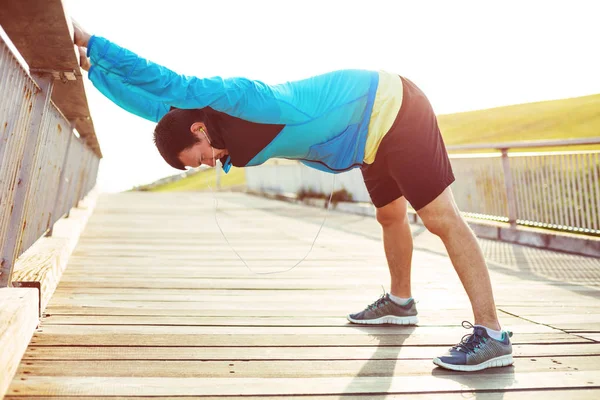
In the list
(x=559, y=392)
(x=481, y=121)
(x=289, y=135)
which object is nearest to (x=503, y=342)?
(x=559, y=392)

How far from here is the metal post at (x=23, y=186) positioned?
9.71 ft

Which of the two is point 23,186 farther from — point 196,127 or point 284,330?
point 284,330

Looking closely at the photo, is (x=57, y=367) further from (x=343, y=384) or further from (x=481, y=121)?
(x=481, y=121)

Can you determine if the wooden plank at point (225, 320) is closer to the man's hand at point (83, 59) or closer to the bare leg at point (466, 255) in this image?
the bare leg at point (466, 255)

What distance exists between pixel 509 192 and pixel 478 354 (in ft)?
17.9

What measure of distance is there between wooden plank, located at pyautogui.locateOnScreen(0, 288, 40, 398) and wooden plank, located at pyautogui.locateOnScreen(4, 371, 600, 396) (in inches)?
3.7

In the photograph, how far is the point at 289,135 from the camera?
275 centimetres

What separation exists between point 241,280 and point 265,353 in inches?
74.8

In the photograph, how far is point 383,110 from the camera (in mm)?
2896

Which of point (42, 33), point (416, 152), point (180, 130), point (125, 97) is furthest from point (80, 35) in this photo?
point (416, 152)

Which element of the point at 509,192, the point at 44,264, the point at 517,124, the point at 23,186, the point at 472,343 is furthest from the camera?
the point at 517,124

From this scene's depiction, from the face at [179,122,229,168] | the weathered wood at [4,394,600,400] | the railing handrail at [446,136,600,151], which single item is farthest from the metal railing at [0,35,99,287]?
the railing handrail at [446,136,600,151]

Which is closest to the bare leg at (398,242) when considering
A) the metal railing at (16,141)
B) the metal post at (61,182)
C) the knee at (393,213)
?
the knee at (393,213)

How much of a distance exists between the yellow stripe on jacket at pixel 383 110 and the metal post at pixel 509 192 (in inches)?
211
